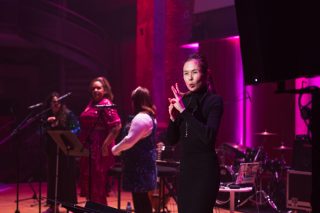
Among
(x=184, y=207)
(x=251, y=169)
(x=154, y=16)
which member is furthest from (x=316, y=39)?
(x=154, y=16)

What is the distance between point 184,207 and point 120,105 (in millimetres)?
11346

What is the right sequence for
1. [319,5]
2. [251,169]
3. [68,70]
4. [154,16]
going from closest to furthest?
[319,5] < [251,169] < [154,16] < [68,70]

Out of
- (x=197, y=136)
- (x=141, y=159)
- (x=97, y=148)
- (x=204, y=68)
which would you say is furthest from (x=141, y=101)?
(x=197, y=136)

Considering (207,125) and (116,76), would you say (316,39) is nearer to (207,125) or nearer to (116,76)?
(207,125)

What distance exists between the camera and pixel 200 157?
118 inches

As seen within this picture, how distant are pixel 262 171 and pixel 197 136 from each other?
Result: 5.23 meters

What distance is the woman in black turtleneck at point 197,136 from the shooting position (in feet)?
9.69

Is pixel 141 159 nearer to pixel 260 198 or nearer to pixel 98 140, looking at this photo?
pixel 98 140

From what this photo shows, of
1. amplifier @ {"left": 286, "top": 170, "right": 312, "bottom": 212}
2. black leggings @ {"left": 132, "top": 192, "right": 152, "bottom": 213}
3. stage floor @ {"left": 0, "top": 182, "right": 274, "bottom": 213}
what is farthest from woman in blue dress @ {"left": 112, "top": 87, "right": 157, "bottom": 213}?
amplifier @ {"left": 286, "top": 170, "right": 312, "bottom": 212}

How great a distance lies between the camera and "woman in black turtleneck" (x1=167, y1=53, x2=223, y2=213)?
2953mm

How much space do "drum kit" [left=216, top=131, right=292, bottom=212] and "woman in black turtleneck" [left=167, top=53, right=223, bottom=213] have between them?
4673 mm

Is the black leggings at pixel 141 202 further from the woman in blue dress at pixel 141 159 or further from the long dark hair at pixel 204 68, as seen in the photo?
the long dark hair at pixel 204 68

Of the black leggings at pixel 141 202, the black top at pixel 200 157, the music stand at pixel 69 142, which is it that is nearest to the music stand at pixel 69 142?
the music stand at pixel 69 142

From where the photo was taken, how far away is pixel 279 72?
212cm
